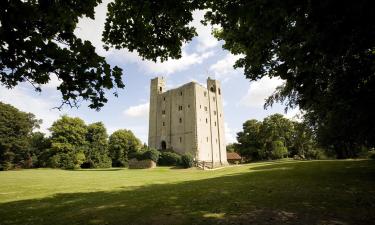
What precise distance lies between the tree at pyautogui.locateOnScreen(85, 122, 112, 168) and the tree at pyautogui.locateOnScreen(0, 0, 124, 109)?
5278 cm

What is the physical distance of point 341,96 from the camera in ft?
32.0

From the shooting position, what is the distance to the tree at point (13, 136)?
51.3m

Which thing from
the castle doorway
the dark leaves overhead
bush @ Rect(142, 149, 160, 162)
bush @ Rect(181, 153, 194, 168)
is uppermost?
the castle doorway

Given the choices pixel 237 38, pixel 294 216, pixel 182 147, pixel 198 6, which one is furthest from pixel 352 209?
pixel 182 147

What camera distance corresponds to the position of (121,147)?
63.1 m

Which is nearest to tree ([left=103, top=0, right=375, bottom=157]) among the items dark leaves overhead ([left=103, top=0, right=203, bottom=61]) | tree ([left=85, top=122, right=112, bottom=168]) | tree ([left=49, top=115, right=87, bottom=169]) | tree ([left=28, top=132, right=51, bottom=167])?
dark leaves overhead ([left=103, top=0, right=203, bottom=61])

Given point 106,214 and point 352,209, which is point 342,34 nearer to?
point 352,209

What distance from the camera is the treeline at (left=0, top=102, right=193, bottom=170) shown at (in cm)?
4866

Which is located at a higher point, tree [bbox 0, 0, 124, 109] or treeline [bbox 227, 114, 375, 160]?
treeline [bbox 227, 114, 375, 160]

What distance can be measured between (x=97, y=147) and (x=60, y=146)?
9.79 m

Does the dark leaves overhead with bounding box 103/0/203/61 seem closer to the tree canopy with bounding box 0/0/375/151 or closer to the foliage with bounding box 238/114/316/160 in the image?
the tree canopy with bounding box 0/0/375/151

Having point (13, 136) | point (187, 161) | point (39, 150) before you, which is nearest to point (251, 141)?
point (187, 161)

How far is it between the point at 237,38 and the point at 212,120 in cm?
4828

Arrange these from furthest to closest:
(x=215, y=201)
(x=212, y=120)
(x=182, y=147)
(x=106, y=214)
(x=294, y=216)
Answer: (x=212, y=120), (x=182, y=147), (x=215, y=201), (x=106, y=214), (x=294, y=216)
